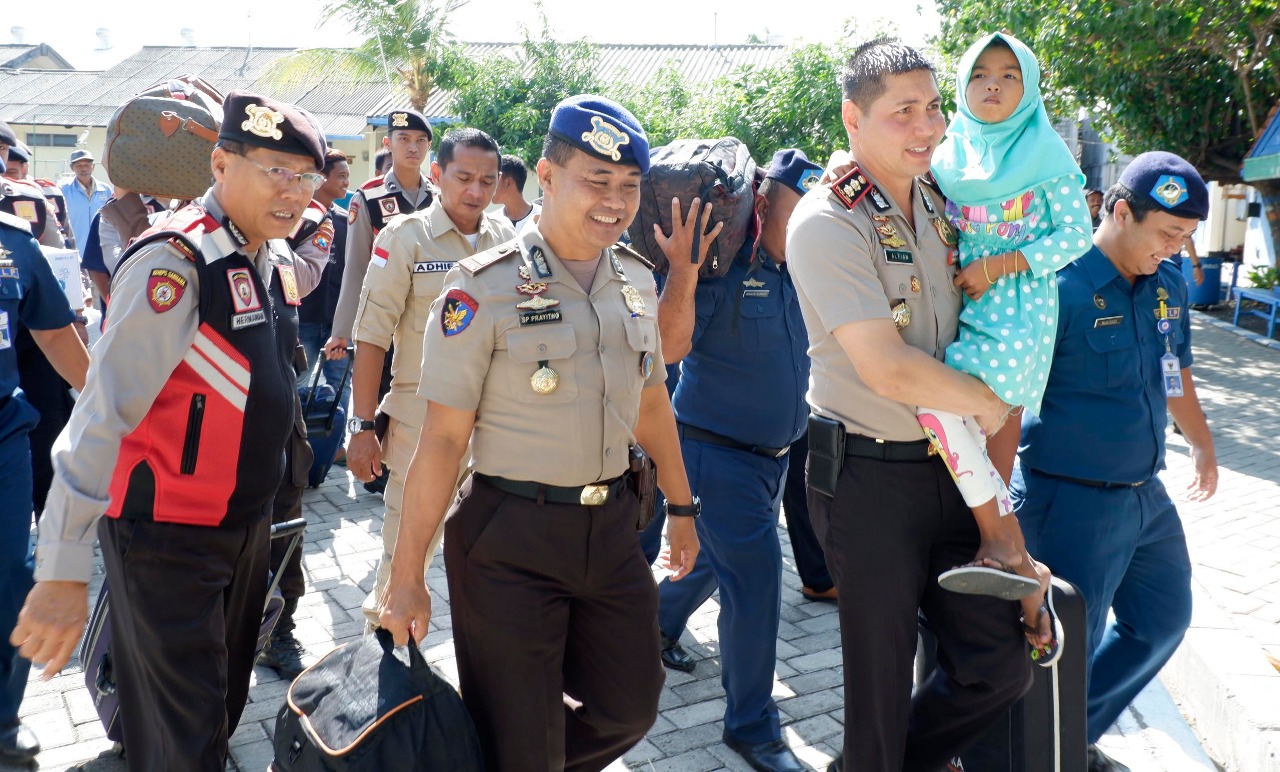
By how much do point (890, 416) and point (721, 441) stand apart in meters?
1.13

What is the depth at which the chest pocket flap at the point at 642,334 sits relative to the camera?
9.19 ft

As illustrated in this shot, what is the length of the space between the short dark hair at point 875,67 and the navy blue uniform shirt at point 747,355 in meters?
1.08

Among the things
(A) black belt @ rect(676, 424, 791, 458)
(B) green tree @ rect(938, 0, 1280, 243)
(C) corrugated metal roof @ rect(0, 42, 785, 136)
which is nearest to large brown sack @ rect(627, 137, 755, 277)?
(A) black belt @ rect(676, 424, 791, 458)

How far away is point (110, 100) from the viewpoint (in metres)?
31.4

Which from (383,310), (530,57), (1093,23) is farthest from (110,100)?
(383,310)

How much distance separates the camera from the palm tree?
71.2 feet

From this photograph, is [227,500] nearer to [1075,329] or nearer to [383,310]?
[383,310]

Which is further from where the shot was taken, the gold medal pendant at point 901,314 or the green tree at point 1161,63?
the green tree at point 1161,63

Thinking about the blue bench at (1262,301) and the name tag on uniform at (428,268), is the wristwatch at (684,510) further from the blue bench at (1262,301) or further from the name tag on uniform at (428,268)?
the blue bench at (1262,301)

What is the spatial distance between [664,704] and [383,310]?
6.21 feet

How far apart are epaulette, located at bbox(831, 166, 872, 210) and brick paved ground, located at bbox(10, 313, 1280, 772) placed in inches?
78.6

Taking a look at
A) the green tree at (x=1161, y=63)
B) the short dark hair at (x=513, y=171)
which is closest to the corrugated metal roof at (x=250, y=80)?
the green tree at (x=1161, y=63)

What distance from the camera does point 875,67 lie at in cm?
273

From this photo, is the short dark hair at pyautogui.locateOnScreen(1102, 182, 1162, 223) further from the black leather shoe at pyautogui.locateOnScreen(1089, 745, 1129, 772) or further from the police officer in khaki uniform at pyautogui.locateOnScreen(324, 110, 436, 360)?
the police officer in khaki uniform at pyautogui.locateOnScreen(324, 110, 436, 360)
